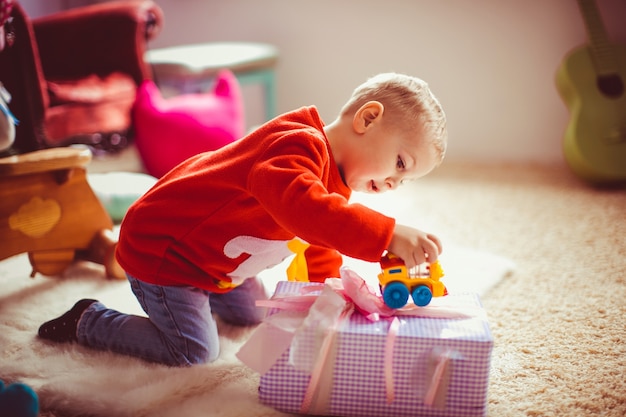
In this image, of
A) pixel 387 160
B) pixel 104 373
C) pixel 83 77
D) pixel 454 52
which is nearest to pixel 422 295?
pixel 387 160

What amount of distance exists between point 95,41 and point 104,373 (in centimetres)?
134

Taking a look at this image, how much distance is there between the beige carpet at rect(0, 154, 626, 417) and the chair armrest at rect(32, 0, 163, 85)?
2.51ft

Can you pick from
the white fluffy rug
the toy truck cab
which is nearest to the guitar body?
the white fluffy rug

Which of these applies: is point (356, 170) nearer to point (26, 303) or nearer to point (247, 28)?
point (26, 303)

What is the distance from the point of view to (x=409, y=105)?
96 cm

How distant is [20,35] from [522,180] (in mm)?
1627

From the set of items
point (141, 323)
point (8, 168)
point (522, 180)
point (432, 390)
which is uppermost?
point (8, 168)

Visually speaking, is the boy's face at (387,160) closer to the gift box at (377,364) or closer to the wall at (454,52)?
the gift box at (377,364)

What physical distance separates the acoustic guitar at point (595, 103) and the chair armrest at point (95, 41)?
1389 millimetres

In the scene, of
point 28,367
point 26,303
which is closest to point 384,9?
point 26,303

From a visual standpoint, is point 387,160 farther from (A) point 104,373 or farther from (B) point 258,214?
(A) point 104,373

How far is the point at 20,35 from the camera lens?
168cm

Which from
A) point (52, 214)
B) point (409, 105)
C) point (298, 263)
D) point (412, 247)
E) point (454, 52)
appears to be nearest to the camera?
point (412, 247)

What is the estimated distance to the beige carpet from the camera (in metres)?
0.94
